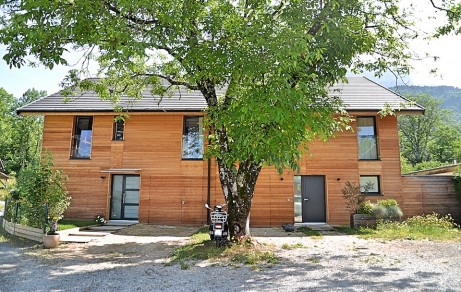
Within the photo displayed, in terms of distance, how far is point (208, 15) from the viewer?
7730 mm

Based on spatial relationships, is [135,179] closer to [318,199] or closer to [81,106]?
[81,106]

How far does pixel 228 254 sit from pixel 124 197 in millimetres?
8152

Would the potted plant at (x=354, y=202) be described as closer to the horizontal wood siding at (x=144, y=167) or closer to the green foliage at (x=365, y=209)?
the green foliage at (x=365, y=209)

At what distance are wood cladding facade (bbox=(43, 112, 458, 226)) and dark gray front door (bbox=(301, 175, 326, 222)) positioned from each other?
0.42 metres

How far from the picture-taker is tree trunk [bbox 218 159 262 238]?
26.9 feet

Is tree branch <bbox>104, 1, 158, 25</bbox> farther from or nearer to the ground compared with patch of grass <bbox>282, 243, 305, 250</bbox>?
farther from the ground

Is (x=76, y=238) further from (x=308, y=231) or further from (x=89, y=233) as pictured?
(x=308, y=231)

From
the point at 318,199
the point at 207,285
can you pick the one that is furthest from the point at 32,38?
the point at 318,199

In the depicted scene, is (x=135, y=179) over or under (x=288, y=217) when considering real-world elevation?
over

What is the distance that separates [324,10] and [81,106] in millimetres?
11302

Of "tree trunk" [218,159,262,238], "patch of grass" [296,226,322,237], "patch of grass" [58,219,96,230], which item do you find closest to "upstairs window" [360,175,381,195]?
"patch of grass" [296,226,322,237]

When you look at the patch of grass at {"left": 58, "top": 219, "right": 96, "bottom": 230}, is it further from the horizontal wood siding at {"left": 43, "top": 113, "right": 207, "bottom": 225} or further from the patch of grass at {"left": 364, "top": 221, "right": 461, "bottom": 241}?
the patch of grass at {"left": 364, "top": 221, "right": 461, "bottom": 241}

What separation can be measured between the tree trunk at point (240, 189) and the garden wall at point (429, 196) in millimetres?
8084

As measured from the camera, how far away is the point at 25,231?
9672 millimetres
